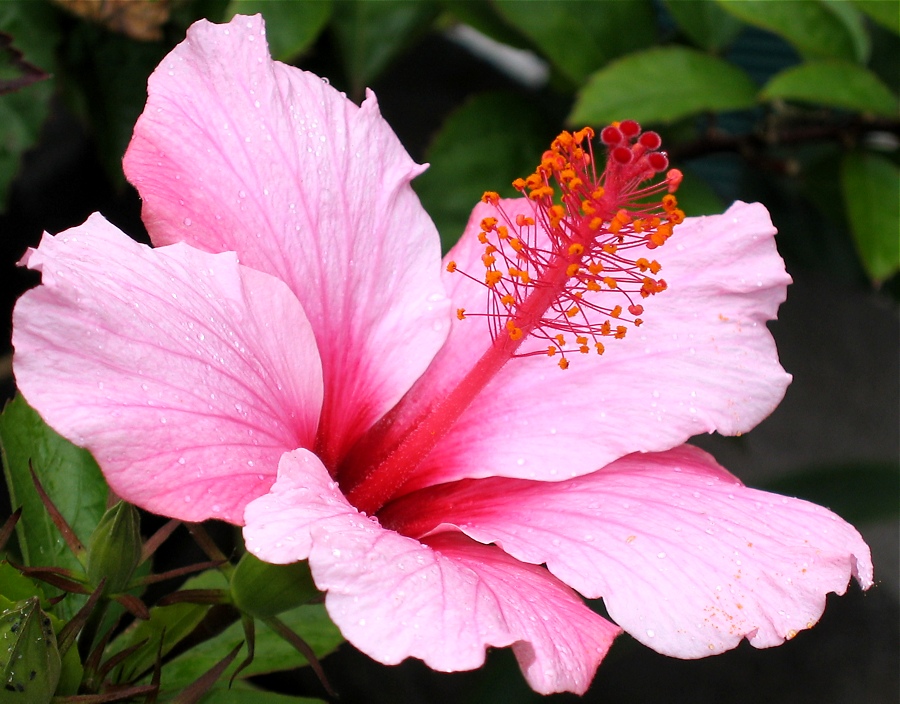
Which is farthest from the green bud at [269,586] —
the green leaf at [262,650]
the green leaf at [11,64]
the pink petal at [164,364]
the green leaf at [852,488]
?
the green leaf at [852,488]

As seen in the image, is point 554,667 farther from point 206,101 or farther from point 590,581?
point 206,101

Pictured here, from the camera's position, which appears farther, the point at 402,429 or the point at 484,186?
the point at 484,186

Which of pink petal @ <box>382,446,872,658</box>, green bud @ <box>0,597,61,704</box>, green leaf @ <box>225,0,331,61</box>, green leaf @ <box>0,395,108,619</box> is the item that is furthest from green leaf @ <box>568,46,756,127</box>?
green bud @ <box>0,597,61,704</box>

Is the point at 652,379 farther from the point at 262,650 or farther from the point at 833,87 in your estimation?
the point at 833,87

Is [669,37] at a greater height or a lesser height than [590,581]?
greater

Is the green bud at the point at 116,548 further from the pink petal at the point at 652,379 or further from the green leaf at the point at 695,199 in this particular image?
the green leaf at the point at 695,199

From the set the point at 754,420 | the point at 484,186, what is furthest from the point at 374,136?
the point at 484,186
